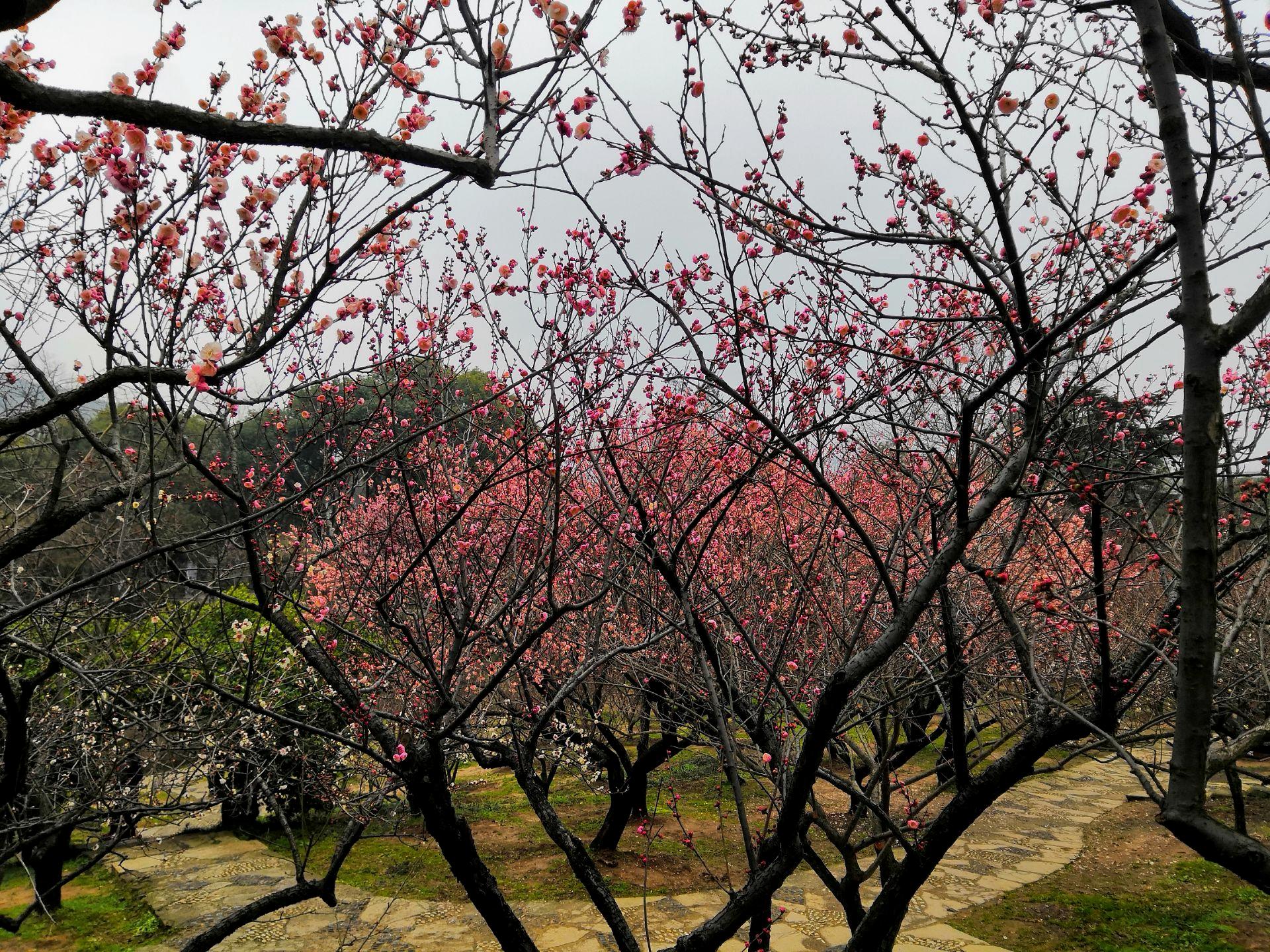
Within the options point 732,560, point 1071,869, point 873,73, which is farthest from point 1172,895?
point 873,73

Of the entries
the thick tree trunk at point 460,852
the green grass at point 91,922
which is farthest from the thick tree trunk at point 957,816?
the green grass at point 91,922

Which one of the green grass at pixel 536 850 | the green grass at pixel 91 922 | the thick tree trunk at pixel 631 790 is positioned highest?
the thick tree trunk at pixel 631 790

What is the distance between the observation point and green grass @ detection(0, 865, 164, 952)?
6656 mm

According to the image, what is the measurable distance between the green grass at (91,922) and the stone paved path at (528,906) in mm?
179

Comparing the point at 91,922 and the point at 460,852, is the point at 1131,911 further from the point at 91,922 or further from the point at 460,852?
the point at 91,922

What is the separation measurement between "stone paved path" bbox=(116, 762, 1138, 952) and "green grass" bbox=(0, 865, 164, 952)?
0.18 meters

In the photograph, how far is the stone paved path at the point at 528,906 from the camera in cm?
648

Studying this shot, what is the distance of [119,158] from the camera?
2.54 m

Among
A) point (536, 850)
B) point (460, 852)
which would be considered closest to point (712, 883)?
point (536, 850)

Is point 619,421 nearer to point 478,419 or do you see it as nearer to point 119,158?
point 478,419

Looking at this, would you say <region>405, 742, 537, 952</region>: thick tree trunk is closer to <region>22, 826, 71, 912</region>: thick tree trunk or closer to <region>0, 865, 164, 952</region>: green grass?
<region>0, 865, 164, 952</region>: green grass

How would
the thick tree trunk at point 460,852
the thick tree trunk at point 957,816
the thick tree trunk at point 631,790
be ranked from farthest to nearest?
the thick tree trunk at point 631,790, the thick tree trunk at point 460,852, the thick tree trunk at point 957,816

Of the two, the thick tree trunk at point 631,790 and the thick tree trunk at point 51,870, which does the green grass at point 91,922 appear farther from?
the thick tree trunk at point 631,790

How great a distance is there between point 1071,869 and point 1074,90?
8.31 m
